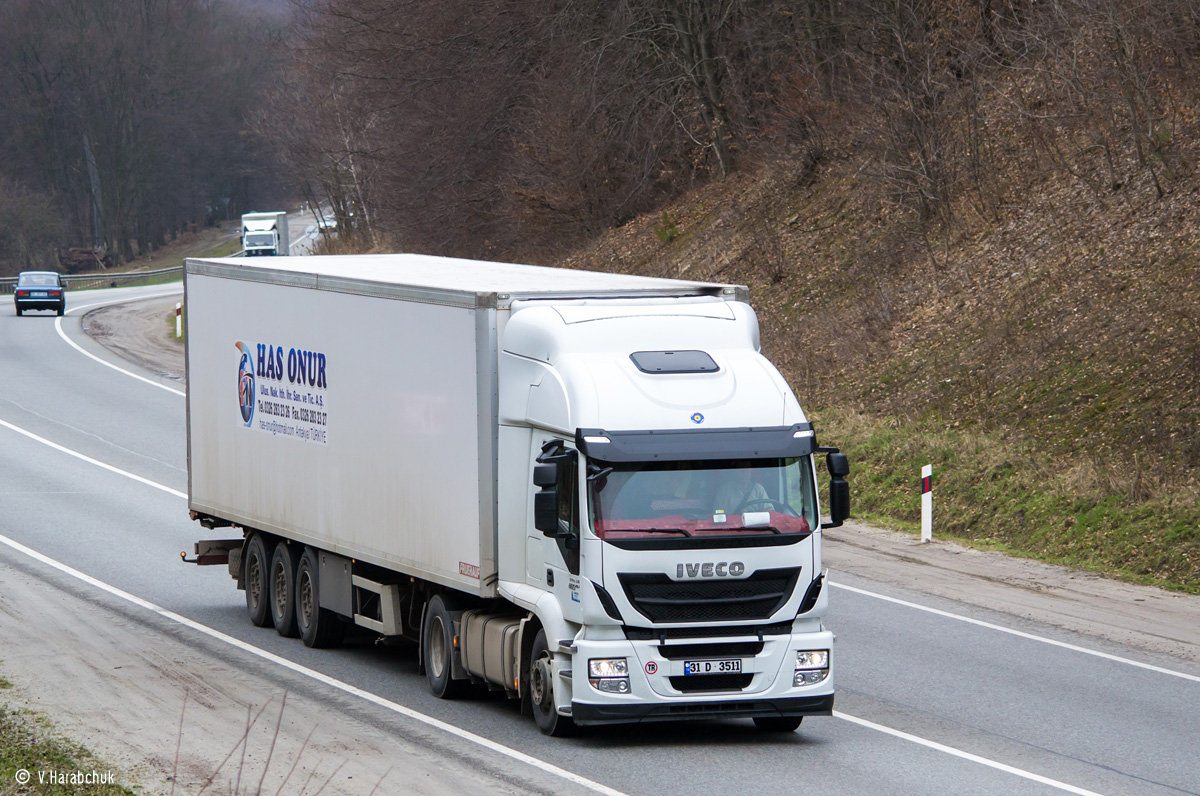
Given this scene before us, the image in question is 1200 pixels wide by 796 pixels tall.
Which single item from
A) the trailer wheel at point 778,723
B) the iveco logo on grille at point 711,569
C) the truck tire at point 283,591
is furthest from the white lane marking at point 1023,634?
the truck tire at point 283,591

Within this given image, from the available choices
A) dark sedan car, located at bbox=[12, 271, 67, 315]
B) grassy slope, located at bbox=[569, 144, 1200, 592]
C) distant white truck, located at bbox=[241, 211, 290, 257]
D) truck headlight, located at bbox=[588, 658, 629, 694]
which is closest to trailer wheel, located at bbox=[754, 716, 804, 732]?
truck headlight, located at bbox=[588, 658, 629, 694]

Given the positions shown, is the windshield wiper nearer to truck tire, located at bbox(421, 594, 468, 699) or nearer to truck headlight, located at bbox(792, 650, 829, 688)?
truck headlight, located at bbox(792, 650, 829, 688)

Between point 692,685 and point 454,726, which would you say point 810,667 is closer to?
point 692,685

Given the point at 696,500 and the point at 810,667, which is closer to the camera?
the point at 696,500

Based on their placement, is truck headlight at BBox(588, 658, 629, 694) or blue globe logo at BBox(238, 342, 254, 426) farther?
blue globe logo at BBox(238, 342, 254, 426)

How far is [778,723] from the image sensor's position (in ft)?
37.4

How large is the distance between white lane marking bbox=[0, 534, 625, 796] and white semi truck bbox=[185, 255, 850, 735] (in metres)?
0.48

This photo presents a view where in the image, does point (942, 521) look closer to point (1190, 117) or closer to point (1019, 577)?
point (1019, 577)

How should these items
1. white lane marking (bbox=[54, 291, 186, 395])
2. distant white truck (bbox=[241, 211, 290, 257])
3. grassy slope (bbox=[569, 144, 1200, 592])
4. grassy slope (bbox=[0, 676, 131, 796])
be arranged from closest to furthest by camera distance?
1. grassy slope (bbox=[0, 676, 131, 796])
2. grassy slope (bbox=[569, 144, 1200, 592])
3. white lane marking (bbox=[54, 291, 186, 395])
4. distant white truck (bbox=[241, 211, 290, 257])

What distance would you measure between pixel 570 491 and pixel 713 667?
1.60 metres

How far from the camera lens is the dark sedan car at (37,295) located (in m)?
54.9

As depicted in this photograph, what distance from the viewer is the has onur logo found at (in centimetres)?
1556

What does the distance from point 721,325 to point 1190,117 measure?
56.6ft

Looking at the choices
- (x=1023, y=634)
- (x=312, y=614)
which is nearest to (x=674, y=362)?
(x=312, y=614)
